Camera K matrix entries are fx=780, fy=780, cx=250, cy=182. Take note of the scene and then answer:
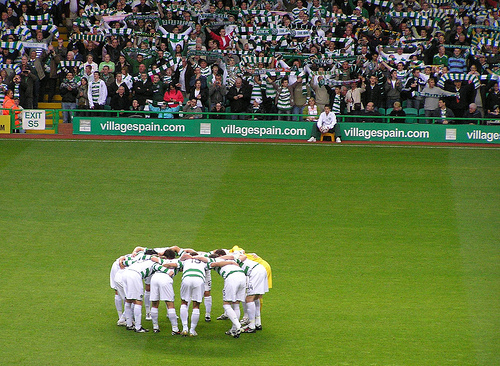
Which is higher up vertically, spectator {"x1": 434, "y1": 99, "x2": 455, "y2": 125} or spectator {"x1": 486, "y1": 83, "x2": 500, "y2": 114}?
spectator {"x1": 486, "y1": 83, "x2": 500, "y2": 114}

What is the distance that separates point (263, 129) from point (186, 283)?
693 inches

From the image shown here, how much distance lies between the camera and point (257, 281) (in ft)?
41.4

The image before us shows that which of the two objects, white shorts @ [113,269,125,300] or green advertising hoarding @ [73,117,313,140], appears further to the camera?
green advertising hoarding @ [73,117,313,140]

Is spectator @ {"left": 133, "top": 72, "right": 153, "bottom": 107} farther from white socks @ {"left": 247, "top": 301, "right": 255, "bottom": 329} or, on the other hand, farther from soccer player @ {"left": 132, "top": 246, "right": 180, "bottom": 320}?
white socks @ {"left": 247, "top": 301, "right": 255, "bottom": 329}

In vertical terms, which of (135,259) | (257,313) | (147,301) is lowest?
(257,313)

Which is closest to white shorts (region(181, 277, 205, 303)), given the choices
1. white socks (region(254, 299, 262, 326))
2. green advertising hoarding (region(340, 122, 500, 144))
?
white socks (region(254, 299, 262, 326))

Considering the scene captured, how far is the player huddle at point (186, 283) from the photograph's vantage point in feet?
40.4

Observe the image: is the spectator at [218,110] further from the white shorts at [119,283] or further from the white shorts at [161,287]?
the white shorts at [161,287]

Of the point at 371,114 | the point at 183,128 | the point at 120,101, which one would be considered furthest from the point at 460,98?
the point at 120,101

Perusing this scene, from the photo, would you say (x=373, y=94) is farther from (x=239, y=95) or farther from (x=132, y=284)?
(x=132, y=284)

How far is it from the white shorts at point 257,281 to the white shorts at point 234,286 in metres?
0.25

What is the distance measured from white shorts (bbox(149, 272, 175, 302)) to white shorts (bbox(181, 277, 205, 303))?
20cm

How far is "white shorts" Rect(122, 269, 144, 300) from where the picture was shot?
12320 mm

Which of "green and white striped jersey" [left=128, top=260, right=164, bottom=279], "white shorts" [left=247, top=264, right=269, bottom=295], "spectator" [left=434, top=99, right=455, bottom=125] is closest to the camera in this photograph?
"green and white striped jersey" [left=128, top=260, right=164, bottom=279]
